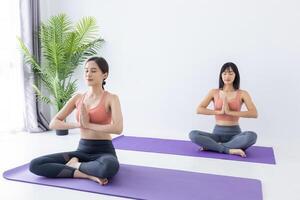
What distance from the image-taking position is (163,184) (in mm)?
2320

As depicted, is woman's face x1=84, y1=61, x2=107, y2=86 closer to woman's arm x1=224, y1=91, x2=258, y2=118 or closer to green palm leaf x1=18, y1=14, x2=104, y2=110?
woman's arm x1=224, y1=91, x2=258, y2=118

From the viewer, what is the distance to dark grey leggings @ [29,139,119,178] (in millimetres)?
2312

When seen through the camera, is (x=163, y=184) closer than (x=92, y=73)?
Yes

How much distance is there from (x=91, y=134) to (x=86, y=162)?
237 millimetres

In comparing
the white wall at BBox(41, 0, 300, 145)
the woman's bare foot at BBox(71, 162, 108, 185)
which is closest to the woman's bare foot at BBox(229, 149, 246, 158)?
the white wall at BBox(41, 0, 300, 145)

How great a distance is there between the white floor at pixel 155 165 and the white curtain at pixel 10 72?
269mm

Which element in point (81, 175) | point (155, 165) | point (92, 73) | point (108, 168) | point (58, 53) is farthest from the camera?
point (58, 53)

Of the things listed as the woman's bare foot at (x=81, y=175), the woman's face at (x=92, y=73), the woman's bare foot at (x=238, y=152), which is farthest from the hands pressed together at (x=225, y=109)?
the woman's bare foot at (x=81, y=175)

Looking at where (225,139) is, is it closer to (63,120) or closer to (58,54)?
(63,120)

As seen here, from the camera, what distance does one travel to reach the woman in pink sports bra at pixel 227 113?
3.28m

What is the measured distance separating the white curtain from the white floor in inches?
10.6

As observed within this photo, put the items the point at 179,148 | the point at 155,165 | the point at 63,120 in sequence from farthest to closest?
the point at 179,148, the point at 155,165, the point at 63,120

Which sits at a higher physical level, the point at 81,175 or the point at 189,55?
the point at 189,55

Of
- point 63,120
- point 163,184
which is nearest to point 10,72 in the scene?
point 63,120
